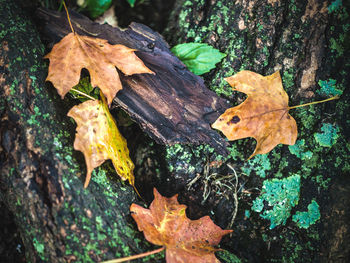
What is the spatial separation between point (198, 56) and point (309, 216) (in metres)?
1.19

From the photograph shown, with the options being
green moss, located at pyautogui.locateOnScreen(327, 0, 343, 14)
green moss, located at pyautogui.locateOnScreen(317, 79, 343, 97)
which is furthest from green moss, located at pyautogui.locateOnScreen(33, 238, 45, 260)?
green moss, located at pyautogui.locateOnScreen(327, 0, 343, 14)

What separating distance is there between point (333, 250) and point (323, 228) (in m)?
0.12

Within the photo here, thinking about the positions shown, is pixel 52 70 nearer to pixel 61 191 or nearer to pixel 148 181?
pixel 61 191

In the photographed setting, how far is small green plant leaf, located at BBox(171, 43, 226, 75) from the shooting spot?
4.81 ft

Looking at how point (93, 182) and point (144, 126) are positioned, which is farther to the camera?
point (144, 126)

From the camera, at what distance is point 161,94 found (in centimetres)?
132

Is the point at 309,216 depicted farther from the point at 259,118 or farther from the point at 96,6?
the point at 96,6

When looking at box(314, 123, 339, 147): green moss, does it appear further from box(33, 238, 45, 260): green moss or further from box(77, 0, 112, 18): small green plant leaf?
box(77, 0, 112, 18): small green plant leaf

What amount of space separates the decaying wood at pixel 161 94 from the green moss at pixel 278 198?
0.38 meters

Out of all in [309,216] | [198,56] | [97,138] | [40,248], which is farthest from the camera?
[198,56]

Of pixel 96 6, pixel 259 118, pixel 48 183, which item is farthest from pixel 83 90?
pixel 259 118

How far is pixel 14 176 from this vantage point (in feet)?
3.40

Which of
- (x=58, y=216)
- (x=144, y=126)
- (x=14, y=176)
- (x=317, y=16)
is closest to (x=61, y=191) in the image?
(x=58, y=216)

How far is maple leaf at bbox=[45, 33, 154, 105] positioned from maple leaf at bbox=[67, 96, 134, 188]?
10 cm
